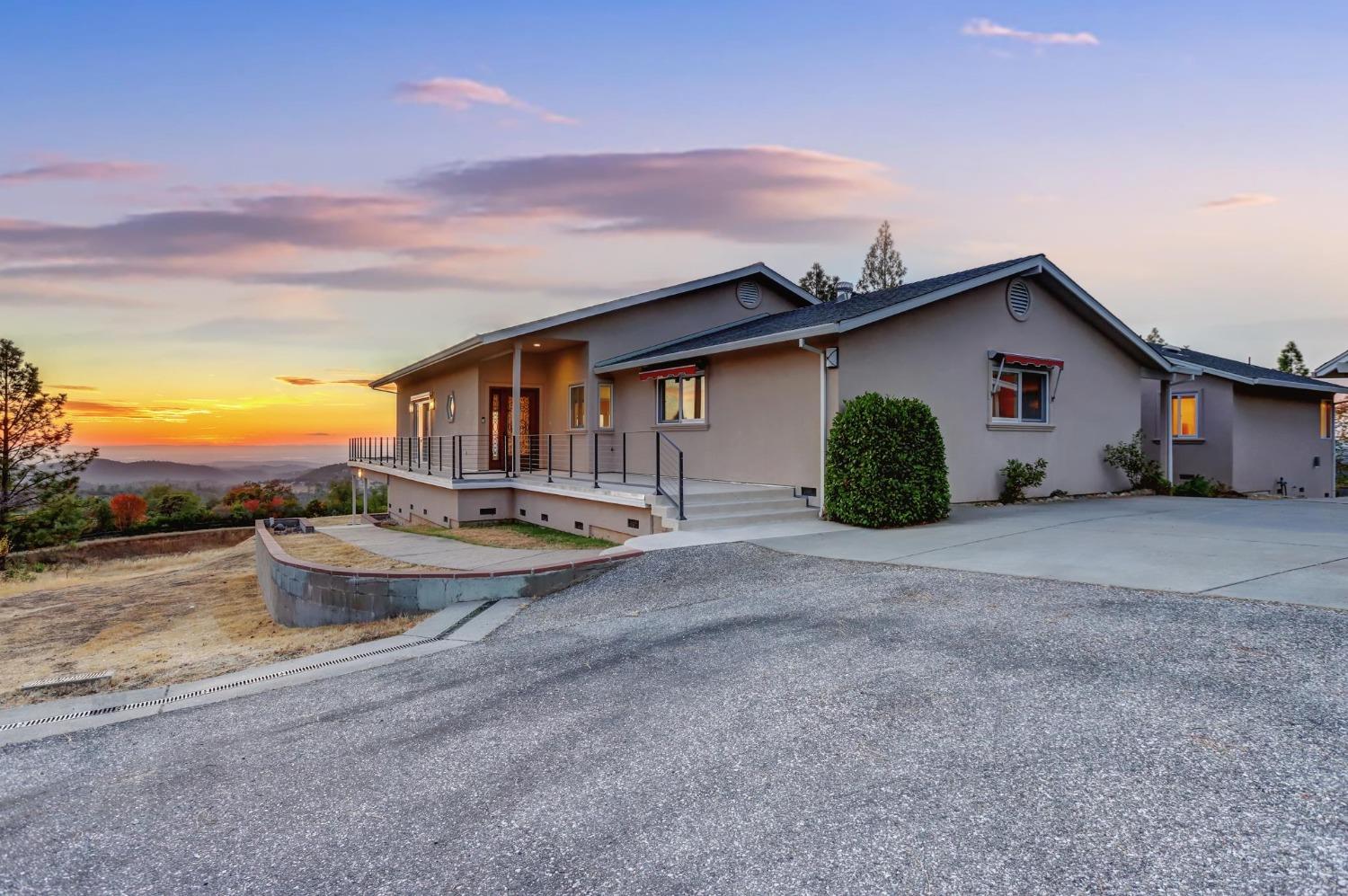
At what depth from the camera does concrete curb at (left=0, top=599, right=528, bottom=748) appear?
15.5 ft

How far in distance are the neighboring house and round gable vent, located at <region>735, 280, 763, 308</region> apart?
31.4ft

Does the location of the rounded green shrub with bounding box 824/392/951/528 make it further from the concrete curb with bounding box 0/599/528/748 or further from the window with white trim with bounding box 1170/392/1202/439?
the window with white trim with bounding box 1170/392/1202/439

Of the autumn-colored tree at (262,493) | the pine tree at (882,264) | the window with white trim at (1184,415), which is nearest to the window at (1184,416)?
the window with white trim at (1184,415)

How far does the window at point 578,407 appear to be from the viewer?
53.8ft

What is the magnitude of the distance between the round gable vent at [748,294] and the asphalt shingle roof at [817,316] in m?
1.04

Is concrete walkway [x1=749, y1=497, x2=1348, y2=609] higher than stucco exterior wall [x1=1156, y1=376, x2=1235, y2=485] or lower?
lower

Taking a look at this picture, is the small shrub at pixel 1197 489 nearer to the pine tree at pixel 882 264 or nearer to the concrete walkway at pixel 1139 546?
the concrete walkway at pixel 1139 546

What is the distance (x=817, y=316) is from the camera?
43.0ft

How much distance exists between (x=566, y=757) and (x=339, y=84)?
13222 mm

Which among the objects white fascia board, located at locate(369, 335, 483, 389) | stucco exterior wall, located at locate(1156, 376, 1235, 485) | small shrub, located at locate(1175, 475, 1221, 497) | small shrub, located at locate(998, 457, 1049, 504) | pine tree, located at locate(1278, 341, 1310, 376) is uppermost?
pine tree, located at locate(1278, 341, 1310, 376)

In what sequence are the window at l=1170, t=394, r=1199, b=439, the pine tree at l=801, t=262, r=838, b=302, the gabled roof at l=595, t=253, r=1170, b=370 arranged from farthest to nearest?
the pine tree at l=801, t=262, r=838, b=302
the window at l=1170, t=394, r=1199, b=439
the gabled roof at l=595, t=253, r=1170, b=370

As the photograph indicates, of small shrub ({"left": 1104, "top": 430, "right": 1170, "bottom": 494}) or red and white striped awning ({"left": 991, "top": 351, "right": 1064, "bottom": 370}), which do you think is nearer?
red and white striped awning ({"left": 991, "top": 351, "right": 1064, "bottom": 370})

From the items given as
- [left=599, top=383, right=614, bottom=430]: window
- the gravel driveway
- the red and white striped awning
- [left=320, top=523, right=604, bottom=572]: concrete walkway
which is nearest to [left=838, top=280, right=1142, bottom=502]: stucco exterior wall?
the red and white striped awning

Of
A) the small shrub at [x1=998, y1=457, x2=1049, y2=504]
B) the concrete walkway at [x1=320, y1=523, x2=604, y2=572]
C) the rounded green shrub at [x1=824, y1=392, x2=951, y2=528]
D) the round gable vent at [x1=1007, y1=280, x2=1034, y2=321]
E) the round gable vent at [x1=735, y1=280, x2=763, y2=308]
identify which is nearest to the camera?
the concrete walkway at [x1=320, y1=523, x2=604, y2=572]
